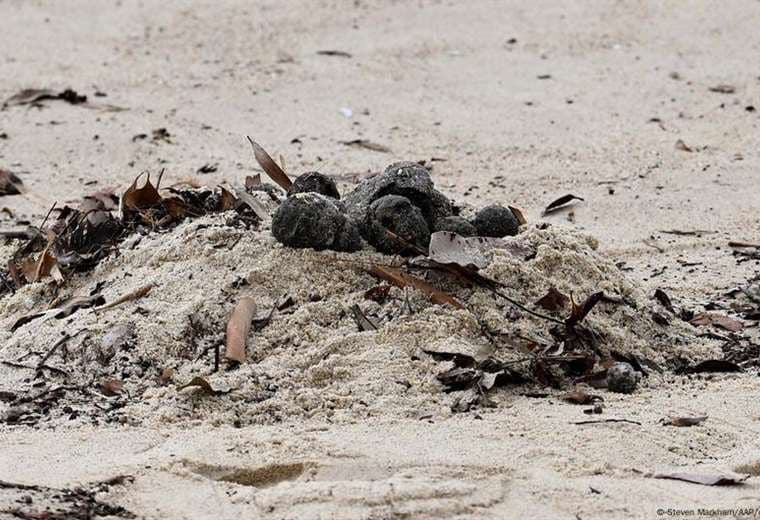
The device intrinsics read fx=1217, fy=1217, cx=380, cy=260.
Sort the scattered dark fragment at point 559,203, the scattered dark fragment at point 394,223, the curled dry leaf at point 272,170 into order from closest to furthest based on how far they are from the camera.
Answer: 1. the scattered dark fragment at point 394,223
2. the curled dry leaf at point 272,170
3. the scattered dark fragment at point 559,203

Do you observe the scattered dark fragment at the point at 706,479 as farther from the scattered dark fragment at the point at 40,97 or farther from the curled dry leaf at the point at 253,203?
the scattered dark fragment at the point at 40,97

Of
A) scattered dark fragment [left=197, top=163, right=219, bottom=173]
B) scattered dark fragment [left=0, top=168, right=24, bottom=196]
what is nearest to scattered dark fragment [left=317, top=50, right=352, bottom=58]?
scattered dark fragment [left=197, top=163, right=219, bottom=173]

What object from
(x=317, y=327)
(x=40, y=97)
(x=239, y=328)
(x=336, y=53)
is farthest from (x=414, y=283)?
(x=336, y=53)

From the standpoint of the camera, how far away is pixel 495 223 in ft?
14.0

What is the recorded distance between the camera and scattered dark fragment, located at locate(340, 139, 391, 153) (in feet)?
21.6

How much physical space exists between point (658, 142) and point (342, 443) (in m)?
3.94

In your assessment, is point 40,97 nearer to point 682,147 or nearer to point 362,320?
point 682,147

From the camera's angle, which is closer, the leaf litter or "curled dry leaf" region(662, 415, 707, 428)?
"curled dry leaf" region(662, 415, 707, 428)

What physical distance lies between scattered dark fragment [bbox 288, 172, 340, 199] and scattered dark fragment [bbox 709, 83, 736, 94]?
→ 148 inches

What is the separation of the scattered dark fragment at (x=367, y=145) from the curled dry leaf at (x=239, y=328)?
284 centimetres

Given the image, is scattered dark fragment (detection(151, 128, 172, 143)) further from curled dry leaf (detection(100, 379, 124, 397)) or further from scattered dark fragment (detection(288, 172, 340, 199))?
curled dry leaf (detection(100, 379, 124, 397))

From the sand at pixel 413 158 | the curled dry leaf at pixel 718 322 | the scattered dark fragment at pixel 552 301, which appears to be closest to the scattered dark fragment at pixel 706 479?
the sand at pixel 413 158

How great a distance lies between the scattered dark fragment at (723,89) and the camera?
288 inches

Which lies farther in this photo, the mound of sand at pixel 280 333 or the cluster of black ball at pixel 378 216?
the cluster of black ball at pixel 378 216
